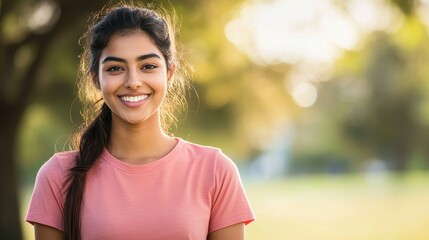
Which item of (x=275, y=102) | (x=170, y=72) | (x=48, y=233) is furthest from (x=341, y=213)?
(x=48, y=233)

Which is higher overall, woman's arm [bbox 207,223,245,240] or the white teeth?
the white teeth

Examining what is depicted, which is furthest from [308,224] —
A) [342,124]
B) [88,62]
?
[342,124]

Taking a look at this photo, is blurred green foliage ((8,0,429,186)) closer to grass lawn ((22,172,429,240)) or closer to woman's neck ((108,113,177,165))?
woman's neck ((108,113,177,165))

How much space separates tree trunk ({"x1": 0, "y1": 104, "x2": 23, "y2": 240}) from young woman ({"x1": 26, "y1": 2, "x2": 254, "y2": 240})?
1183cm

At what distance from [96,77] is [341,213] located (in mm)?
22611

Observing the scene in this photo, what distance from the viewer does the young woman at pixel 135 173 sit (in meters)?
3.72

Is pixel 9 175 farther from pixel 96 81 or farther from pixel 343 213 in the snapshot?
pixel 96 81

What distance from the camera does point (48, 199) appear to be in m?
3.78

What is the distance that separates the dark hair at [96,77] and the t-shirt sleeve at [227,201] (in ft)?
1.65

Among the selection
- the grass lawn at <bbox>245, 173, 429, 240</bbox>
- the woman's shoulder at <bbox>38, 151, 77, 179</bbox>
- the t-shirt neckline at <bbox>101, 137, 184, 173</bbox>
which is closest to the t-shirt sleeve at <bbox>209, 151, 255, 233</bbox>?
the t-shirt neckline at <bbox>101, 137, 184, 173</bbox>

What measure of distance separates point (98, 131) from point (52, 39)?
37.5 feet

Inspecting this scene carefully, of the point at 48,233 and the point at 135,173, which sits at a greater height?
the point at 135,173

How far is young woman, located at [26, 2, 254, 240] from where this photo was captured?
372 cm

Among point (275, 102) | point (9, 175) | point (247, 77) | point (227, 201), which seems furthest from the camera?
point (275, 102)
